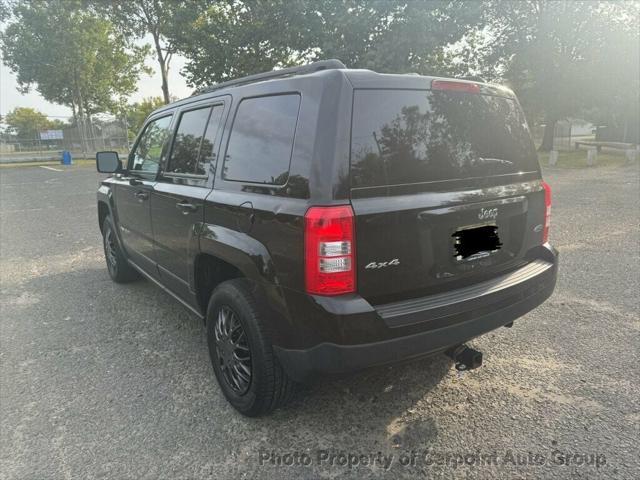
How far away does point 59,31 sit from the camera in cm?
2989

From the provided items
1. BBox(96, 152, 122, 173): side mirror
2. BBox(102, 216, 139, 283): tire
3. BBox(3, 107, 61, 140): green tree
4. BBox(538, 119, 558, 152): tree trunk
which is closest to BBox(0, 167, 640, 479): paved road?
BBox(102, 216, 139, 283): tire

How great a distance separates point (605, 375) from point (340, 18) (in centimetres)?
1700

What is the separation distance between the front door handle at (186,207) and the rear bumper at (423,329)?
1.17 meters

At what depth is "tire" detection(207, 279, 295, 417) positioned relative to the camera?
Result: 251 centimetres

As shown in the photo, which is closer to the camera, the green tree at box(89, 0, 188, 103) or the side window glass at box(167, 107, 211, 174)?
the side window glass at box(167, 107, 211, 174)

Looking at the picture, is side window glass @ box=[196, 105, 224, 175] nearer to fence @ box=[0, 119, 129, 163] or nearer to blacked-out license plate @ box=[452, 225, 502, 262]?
blacked-out license plate @ box=[452, 225, 502, 262]

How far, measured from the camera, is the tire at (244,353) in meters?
2.51

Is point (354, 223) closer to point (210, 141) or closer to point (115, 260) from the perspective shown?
point (210, 141)

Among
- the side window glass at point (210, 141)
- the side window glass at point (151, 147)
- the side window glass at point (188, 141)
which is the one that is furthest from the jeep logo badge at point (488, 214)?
the side window glass at point (151, 147)

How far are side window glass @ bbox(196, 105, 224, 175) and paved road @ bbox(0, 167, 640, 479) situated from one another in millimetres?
1456

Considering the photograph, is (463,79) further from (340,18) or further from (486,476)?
(340,18)

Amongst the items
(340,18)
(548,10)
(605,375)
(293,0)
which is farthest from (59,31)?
(605,375)

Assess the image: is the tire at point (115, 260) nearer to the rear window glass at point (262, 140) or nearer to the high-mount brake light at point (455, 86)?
the rear window glass at point (262, 140)

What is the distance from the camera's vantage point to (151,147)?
422 cm
